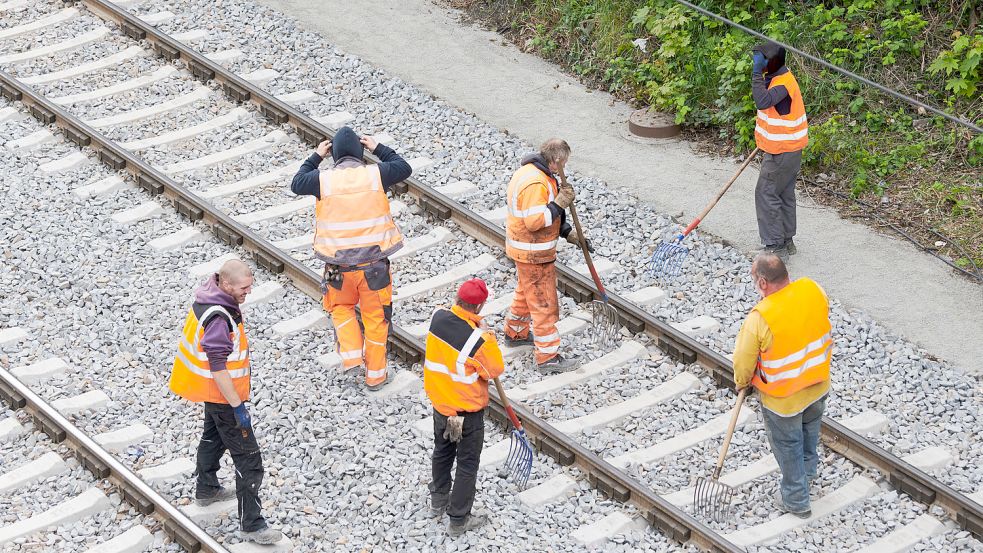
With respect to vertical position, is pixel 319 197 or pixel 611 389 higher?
pixel 319 197

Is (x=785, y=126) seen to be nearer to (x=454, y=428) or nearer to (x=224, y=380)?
(x=454, y=428)

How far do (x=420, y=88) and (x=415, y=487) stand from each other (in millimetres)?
6391

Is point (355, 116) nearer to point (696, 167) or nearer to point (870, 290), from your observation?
point (696, 167)

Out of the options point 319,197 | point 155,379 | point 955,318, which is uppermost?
point 319,197

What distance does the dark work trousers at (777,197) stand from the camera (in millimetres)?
11469

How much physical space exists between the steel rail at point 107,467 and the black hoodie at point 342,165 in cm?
223

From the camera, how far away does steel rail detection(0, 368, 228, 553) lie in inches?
331

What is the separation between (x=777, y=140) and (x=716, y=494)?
3832 millimetres

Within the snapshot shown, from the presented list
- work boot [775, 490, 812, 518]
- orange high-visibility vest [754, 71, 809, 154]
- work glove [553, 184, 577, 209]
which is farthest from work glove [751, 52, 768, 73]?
work boot [775, 490, 812, 518]

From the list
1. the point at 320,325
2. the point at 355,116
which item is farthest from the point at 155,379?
the point at 355,116

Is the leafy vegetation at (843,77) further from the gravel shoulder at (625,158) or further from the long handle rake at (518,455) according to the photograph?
the long handle rake at (518,455)

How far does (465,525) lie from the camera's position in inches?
339

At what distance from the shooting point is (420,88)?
1441 cm

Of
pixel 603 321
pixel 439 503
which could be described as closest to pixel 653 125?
pixel 603 321
